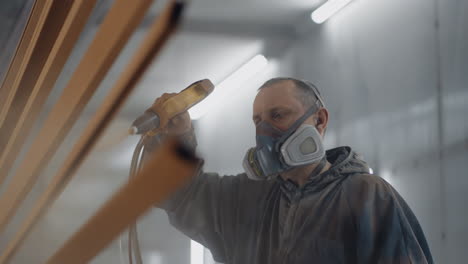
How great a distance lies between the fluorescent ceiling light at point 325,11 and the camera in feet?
8.56

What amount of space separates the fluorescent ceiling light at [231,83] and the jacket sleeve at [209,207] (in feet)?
4.16

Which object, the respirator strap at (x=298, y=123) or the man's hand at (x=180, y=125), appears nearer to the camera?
the man's hand at (x=180, y=125)

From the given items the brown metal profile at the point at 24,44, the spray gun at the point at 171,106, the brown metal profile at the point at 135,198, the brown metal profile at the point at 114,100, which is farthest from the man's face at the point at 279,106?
the brown metal profile at the point at 135,198

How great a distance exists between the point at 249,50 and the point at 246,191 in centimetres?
147

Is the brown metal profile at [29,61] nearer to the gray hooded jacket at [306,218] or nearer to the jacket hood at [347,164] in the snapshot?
the gray hooded jacket at [306,218]

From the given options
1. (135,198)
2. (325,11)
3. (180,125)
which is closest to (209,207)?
(180,125)

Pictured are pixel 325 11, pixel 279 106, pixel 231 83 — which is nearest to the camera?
pixel 279 106

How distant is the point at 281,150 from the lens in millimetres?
1390

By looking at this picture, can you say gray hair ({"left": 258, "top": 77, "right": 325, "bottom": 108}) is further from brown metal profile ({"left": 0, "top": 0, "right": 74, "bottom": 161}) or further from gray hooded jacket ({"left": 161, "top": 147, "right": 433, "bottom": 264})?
brown metal profile ({"left": 0, "top": 0, "right": 74, "bottom": 161})

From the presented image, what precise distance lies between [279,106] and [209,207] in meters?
0.33

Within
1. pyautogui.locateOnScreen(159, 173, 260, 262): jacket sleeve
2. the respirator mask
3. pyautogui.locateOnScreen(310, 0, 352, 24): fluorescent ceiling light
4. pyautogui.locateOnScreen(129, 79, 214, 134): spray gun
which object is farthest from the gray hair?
pyautogui.locateOnScreen(310, 0, 352, 24): fluorescent ceiling light

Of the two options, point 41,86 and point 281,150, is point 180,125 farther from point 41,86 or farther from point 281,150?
point 41,86

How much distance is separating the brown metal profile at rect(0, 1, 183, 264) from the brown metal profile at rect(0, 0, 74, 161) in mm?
290

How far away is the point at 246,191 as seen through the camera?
159 cm
